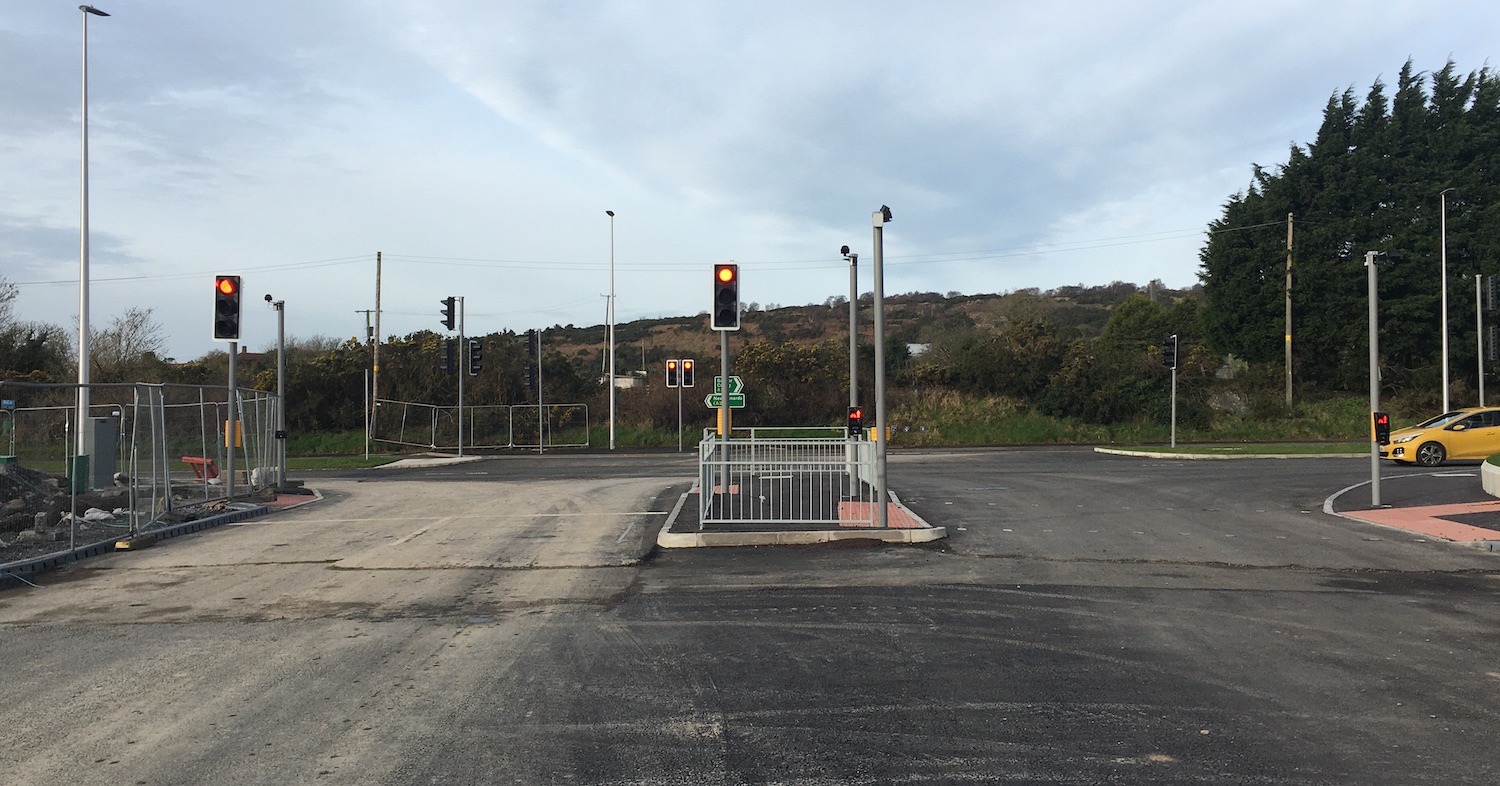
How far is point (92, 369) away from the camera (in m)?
43.8

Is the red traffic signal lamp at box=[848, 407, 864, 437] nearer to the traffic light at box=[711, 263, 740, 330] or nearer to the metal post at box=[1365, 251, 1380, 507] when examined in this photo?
the traffic light at box=[711, 263, 740, 330]

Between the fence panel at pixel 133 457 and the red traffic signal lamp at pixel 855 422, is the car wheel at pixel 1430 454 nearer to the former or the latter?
the red traffic signal lamp at pixel 855 422

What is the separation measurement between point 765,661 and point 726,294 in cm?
953

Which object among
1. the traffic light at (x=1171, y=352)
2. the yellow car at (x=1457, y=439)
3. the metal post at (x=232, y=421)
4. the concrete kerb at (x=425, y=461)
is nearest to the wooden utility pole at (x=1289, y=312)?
the traffic light at (x=1171, y=352)

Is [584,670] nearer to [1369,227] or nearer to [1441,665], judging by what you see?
[1441,665]

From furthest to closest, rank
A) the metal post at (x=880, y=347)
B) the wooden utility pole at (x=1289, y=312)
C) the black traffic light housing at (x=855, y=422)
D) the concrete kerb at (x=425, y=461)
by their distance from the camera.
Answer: the wooden utility pole at (x=1289, y=312), the concrete kerb at (x=425, y=461), the black traffic light housing at (x=855, y=422), the metal post at (x=880, y=347)

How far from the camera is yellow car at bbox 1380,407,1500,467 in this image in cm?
2484

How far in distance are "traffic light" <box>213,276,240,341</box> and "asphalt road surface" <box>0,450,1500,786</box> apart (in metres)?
5.36

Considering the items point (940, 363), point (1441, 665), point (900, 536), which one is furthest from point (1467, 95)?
point (1441, 665)

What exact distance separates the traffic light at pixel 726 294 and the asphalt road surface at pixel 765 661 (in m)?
4.10

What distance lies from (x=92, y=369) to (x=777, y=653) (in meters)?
47.3

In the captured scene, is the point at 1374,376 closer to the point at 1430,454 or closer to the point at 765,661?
the point at 1430,454

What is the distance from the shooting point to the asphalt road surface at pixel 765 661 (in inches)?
200

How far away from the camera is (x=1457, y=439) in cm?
2494
